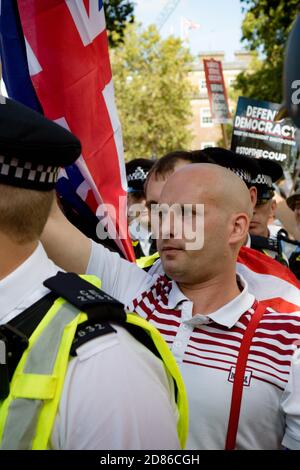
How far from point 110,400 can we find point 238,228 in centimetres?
134

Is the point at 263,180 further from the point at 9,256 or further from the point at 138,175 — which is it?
the point at 9,256

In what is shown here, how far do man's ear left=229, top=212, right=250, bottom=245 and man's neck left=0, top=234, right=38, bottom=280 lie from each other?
3.75 ft

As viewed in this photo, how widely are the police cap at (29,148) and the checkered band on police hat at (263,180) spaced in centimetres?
227

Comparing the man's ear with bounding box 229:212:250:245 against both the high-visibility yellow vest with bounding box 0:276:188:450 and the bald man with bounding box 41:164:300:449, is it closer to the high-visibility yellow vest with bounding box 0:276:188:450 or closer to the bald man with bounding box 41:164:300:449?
the bald man with bounding box 41:164:300:449

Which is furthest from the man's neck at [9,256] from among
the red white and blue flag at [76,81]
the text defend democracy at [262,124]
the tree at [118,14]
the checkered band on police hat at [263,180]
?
the tree at [118,14]

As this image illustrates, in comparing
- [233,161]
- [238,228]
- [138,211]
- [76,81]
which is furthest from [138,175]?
[238,228]

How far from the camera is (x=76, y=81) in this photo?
2992mm

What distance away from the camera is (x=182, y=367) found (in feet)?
7.23

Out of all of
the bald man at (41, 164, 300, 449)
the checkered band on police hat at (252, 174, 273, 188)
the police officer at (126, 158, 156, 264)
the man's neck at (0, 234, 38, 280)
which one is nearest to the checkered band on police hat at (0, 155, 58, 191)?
the man's neck at (0, 234, 38, 280)

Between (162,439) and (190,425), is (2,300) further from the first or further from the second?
(190,425)

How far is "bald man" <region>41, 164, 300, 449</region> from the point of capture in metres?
2.12

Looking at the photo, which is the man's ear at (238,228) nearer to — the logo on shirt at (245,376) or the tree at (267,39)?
the logo on shirt at (245,376)

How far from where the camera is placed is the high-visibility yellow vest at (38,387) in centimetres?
130

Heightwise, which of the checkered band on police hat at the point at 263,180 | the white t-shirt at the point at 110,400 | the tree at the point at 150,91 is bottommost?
the white t-shirt at the point at 110,400
